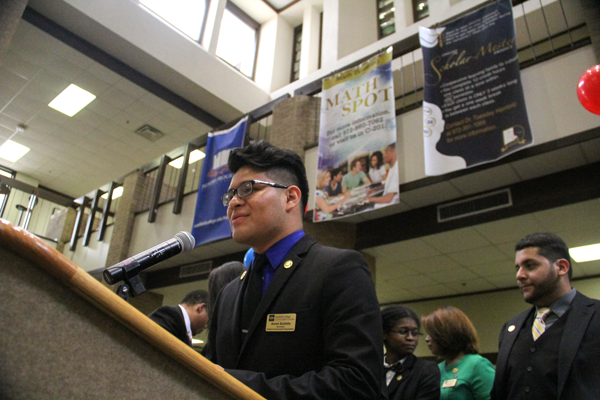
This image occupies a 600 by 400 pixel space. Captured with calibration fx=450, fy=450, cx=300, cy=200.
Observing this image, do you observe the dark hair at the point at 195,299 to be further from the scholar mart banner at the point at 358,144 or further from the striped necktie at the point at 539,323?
the scholar mart banner at the point at 358,144

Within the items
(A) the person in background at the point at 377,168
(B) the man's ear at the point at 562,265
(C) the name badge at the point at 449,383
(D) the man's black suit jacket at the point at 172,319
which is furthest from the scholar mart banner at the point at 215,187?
(B) the man's ear at the point at 562,265

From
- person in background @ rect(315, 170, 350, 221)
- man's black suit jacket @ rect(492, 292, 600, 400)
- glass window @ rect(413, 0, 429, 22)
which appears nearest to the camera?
man's black suit jacket @ rect(492, 292, 600, 400)

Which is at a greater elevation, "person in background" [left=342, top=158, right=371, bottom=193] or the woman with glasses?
"person in background" [left=342, top=158, right=371, bottom=193]

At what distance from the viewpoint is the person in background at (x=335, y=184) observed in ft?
17.6

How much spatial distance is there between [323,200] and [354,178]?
47cm

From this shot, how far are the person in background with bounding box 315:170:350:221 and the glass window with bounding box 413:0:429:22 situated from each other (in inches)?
190

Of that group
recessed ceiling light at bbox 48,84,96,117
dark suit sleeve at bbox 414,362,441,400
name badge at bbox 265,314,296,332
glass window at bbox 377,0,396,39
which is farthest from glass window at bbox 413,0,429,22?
name badge at bbox 265,314,296,332

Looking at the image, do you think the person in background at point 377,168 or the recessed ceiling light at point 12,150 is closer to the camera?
the person in background at point 377,168

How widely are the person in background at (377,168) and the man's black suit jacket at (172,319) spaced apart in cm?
308

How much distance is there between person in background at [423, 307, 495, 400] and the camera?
2643 millimetres

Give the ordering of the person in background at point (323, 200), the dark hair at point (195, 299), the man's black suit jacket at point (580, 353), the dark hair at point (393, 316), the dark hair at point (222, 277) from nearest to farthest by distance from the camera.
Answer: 1. the man's black suit jacket at point (580, 353)
2. the dark hair at point (222, 277)
3. the dark hair at point (393, 316)
4. the dark hair at point (195, 299)
5. the person in background at point (323, 200)

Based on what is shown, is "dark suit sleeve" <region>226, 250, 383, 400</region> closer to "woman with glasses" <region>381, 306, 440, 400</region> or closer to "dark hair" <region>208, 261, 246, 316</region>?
"dark hair" <region>208, 261, 246, 316</region>

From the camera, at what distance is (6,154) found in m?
11.4

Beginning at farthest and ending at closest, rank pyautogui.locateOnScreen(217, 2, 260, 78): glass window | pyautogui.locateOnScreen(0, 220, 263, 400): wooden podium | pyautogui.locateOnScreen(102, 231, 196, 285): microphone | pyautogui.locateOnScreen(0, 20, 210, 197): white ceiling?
pyautogui.locateOnScreen(217, 2, 260, 78): glass window
pyautogui.locateOnScreen(0, 20, 210, 197): white ceiling
pyautogui.locateOnScreen(102, 231, 196, 285): microphone
pyautogui.locateOnScreen(0, 220, 263, 400): wooden podium
